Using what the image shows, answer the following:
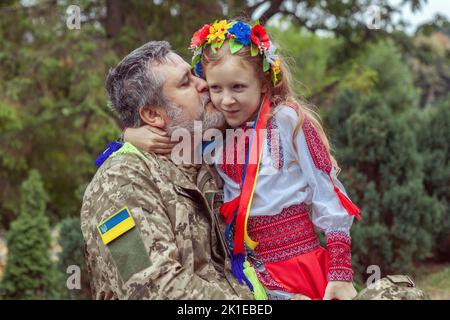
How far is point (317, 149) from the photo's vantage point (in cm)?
283

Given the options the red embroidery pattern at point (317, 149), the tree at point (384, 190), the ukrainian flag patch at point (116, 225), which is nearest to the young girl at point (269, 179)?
the red embroidery pattern at point (317, 149)

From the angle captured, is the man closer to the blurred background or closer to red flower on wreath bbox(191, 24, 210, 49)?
red flower on wreath bbox(191, 24, 210, 49)

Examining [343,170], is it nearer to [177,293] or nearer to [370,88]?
[370,88]

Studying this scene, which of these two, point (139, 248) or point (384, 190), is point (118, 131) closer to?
point (384, 190)

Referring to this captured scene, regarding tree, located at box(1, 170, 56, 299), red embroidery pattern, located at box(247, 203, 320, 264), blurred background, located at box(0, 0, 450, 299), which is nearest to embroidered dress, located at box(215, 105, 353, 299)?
red embroidery pattern, located at box(247, 203, 320, 264)

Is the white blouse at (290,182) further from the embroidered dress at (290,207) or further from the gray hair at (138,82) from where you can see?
the gray hair at (138,82)

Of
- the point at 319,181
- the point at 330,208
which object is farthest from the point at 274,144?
the point at 330,208

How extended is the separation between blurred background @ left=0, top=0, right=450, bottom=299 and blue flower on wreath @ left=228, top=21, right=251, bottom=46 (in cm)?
359

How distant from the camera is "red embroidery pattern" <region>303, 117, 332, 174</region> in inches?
111

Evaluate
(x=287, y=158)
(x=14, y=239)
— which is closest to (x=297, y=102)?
(x=287, y=158)

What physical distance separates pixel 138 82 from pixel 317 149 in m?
0.86

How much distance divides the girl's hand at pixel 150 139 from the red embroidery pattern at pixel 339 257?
2.71 feet

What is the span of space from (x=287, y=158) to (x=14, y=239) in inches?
209

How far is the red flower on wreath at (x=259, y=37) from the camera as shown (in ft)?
9.60
